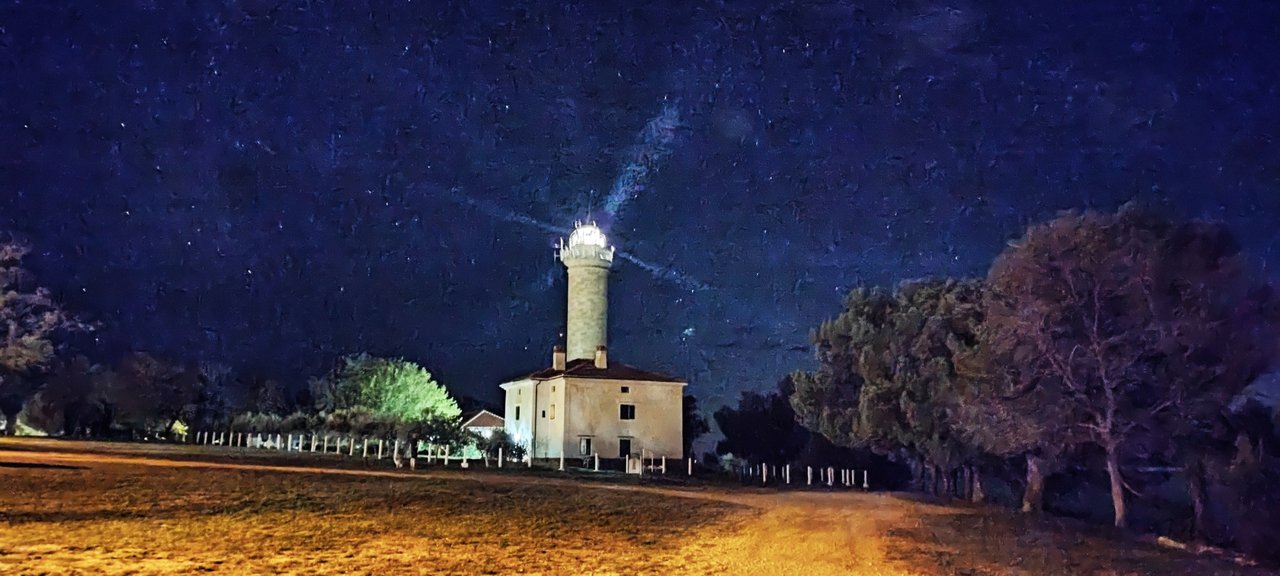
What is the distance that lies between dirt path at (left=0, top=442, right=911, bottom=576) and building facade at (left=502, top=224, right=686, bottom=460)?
51.2ft

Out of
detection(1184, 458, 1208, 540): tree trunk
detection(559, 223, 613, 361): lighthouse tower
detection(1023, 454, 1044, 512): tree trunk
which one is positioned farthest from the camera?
detection(559, 223, 613, 361): lighthouse tower

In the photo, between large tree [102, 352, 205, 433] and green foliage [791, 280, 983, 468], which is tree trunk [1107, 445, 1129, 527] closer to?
green foliage [791, 280, 983, 468]

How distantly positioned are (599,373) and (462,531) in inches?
1268

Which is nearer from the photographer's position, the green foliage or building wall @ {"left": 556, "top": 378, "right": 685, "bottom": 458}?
the green foliage

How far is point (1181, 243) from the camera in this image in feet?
80.9

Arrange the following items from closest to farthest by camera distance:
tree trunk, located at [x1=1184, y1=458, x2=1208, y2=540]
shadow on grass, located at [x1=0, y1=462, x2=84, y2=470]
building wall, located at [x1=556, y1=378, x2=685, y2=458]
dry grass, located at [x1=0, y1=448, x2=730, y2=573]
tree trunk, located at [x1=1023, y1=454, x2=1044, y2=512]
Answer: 1. dry grass, located at [x1=0, y1=448, x2=730, y2=573]
2. shadow on grass, located at [x1=0, y1=462, x2=84, y2=470]
3. tree trunk, located at [x1=1184, y1=458, x2=1208, y2=540]
4. tree trunk, located at [x1=1023, y1=454, x2=1044, y2=512]
5. building wall, located at [x1=556, y1=378, x2=685, y2=458]

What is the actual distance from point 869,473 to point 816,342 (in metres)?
13.4

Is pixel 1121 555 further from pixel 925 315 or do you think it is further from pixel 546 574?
pixel 925 315

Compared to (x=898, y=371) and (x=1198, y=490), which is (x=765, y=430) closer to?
(x=898, y=371)

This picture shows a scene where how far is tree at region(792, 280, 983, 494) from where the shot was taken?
114 feet

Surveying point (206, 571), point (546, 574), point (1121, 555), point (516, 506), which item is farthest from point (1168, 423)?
point (206, 571)

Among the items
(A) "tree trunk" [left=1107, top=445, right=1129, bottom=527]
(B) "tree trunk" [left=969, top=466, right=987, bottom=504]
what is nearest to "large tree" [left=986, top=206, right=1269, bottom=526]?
(A) "tree trunk" [left=1107, top=445, right=1129, bottom=527]

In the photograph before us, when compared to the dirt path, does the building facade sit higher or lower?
higher

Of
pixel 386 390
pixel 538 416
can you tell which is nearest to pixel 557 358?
pixel 538 416
